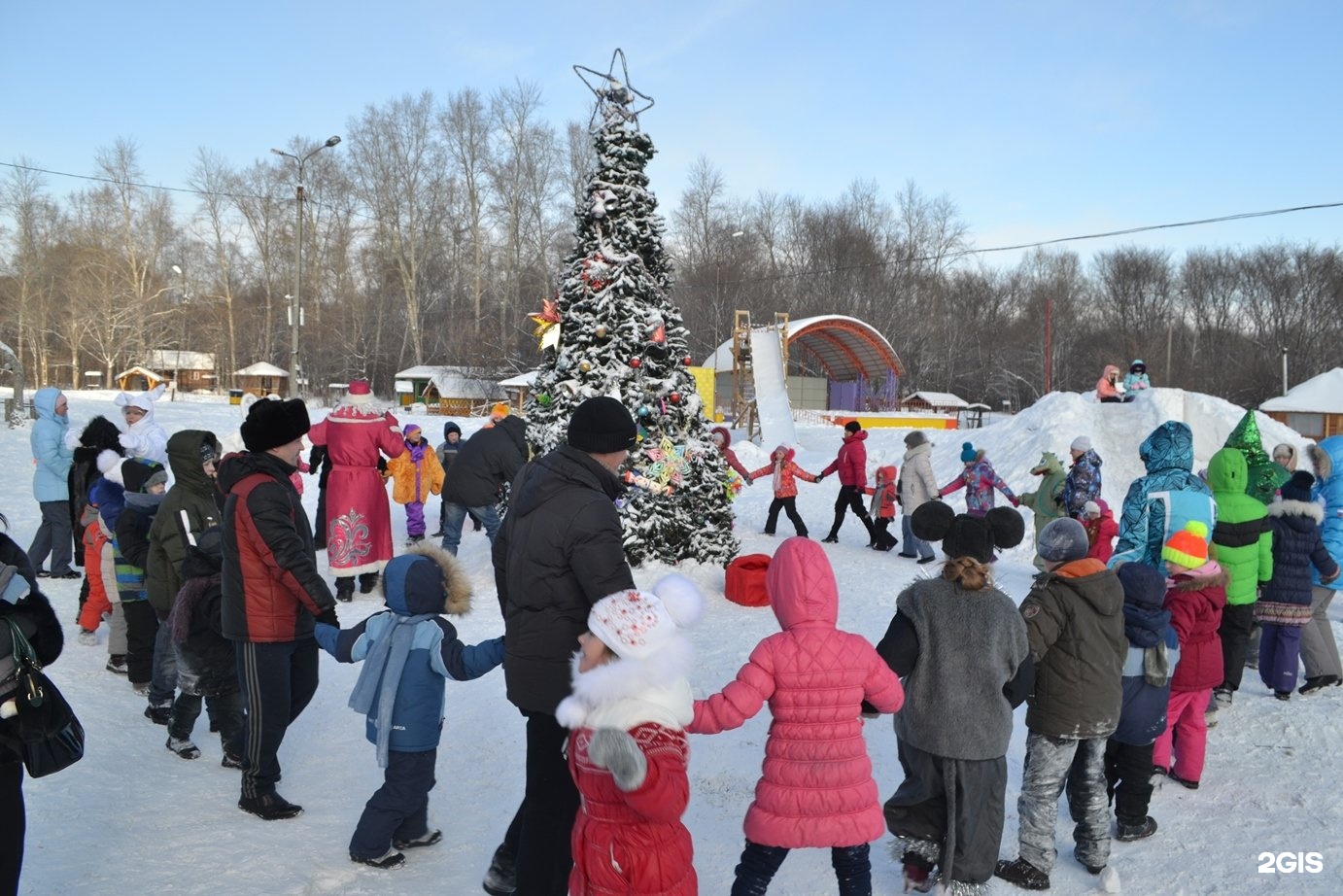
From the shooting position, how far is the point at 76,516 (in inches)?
329

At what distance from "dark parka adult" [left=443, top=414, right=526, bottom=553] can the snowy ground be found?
7.47ft

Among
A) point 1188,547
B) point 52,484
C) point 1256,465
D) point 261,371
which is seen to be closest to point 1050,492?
point 1256,465

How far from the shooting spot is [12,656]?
265 centimetres

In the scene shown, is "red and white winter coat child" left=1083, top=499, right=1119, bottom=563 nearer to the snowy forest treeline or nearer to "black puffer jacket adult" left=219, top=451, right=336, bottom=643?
"black puffer jacket adult" left=219, top=451, right=336, bottom=643

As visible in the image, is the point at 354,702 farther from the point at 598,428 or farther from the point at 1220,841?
the point at 1220,841

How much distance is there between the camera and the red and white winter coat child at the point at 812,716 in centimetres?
294

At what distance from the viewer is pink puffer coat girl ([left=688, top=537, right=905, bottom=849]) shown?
2.94 metres

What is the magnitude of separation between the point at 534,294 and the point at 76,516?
42.1 meters

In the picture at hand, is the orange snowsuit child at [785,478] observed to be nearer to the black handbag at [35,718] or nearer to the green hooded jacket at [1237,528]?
the green hooded jacket at [1237,528]

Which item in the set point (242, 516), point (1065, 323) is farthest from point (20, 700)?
point (1065, 323)

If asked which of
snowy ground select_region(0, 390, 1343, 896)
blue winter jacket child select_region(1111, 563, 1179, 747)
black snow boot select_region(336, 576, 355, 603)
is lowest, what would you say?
snowy ground select_region(0, 390, 1343, 896)

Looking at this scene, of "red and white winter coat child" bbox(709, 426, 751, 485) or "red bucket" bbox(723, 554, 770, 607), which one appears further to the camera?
"red and white winter coat child" bbox(709, 426, 751, 485)

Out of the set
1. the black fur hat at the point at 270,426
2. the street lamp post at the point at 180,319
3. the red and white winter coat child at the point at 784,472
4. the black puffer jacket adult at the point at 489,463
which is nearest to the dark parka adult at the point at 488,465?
the black puffer jacket adult at the point at 489,463

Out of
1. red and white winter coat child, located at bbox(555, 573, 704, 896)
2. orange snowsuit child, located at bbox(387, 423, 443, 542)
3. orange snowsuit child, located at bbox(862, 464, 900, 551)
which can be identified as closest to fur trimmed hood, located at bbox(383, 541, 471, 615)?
red and white winter coat child, located at bbox(555, 573, 704, 896)
